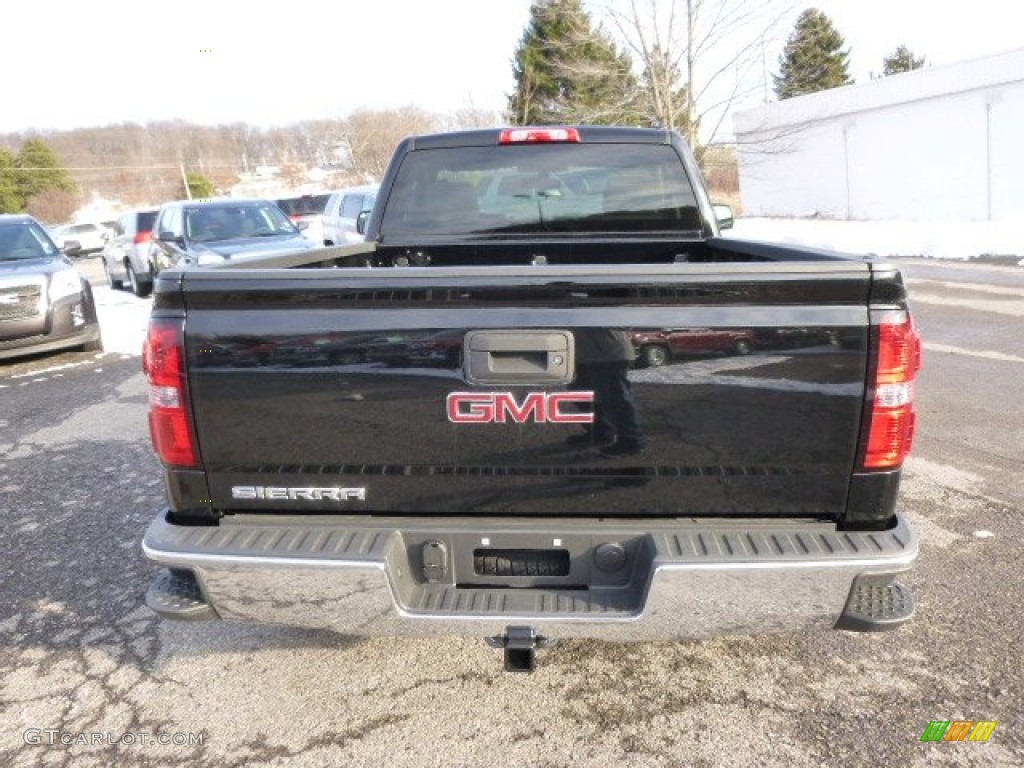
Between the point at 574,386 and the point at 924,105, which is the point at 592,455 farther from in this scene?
the point at 924,105

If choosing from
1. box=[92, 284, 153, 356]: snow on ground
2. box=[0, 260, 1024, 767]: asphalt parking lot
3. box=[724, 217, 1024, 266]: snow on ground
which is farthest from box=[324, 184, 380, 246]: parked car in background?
box=[0, 260, 1024, 767]: asphalt parking lot

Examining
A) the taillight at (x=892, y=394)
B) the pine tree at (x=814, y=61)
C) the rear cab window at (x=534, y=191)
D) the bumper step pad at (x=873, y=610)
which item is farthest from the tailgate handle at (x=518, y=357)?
the pine tree at (x=814, y=61)

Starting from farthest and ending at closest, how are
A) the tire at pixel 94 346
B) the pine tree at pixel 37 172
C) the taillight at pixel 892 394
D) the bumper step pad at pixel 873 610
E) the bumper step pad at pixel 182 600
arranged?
the pine tree at pixel 37 172
the tire at pixel 94 346
the bumper step pad at pixel 182 600
the bumper step pad at pixel 873 610
the taillight at pixel 892 394

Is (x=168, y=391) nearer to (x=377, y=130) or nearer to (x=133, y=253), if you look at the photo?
(x=133, y=253)

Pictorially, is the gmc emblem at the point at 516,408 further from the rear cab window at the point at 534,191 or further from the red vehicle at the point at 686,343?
the rear cab window at the point at 534,191

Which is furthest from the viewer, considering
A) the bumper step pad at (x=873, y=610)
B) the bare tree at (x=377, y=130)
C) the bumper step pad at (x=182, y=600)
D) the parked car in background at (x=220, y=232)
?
the bare tree at (x=377, y=130)

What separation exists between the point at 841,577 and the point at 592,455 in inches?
30.9

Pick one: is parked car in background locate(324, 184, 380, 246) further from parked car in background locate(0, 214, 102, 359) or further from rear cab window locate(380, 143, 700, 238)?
rear cab window locate(380, 143, 700, 238)

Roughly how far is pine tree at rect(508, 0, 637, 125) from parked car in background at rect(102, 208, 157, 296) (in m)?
13.6

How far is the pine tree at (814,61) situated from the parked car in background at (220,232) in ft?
114

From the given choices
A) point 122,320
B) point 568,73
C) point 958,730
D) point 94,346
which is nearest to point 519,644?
point 958,730

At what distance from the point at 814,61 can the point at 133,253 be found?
146ft

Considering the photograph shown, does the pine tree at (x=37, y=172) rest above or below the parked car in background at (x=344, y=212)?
above

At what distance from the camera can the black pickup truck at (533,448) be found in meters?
2.09
